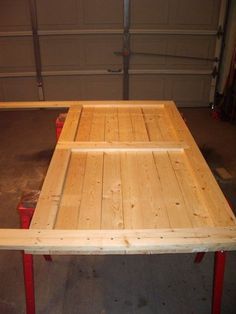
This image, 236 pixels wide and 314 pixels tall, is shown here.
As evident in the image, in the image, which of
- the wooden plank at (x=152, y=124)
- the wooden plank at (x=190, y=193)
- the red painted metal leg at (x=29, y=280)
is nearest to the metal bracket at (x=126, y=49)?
the wooden plank at (x=152, y=124)

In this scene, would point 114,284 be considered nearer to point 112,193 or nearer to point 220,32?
point 112,193

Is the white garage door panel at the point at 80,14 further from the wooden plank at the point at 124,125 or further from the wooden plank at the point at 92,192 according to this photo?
the wooden plank at the point at 92,192

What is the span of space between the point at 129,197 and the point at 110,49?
169 inches

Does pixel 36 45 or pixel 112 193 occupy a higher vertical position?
pixel 36 45

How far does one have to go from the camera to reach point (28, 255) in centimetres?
145

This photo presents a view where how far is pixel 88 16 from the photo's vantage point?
201 inches

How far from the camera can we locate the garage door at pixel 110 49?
5.07 m

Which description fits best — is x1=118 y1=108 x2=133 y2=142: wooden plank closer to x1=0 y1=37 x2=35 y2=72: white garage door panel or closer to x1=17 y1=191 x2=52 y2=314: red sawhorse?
x1=17 y1=191 x2=52 y2=314: red sawhorse

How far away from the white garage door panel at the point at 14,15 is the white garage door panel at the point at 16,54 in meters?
0.18

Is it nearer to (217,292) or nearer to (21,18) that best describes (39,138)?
(21,18)

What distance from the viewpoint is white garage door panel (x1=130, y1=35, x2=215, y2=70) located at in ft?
17.4

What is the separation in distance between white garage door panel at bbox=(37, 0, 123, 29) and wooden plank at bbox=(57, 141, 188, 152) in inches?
147

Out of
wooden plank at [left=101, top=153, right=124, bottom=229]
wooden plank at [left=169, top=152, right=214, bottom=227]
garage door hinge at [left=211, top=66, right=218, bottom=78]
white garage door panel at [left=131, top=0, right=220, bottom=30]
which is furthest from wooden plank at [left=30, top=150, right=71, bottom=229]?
garage door hinge at [left=211, top=66, right=218, bottom=78]

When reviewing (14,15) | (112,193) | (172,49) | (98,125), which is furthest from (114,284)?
(14,15)
